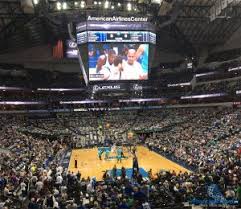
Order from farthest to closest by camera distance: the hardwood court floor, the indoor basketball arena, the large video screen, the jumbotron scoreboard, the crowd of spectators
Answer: the large video screen, the hardwood court floor, the jumbotron scoreboard, the indoor basketball arena, the crowd of spectators

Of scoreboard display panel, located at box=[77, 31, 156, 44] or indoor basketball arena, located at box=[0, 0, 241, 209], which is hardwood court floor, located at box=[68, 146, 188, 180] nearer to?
indoor basketball arena, located at box=[0, 0, 241, 209]

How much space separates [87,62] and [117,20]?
12.6 ft

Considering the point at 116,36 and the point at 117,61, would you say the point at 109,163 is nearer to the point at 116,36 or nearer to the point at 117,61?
the point at 117,61

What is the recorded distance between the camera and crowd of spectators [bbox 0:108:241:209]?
44.6 ft

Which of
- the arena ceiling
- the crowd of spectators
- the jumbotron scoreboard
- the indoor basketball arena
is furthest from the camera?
the arena ceiling

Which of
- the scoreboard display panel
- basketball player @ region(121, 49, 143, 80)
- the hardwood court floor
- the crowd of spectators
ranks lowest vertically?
the hardwood court floor

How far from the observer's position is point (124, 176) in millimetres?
17375

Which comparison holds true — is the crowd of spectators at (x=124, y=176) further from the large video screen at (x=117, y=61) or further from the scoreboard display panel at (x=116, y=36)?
the scoreboard display panel at (x=116, y=36)

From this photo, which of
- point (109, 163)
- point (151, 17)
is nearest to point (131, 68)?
point (151, 17)

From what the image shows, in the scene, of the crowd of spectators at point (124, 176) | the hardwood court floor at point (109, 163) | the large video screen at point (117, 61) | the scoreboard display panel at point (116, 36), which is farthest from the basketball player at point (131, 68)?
the crowd of spectators at point (124, 176)

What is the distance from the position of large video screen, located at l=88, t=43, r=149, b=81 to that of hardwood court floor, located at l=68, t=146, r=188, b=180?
6962 millimetres

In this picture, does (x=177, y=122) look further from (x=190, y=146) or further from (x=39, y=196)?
(x=39, y=196)

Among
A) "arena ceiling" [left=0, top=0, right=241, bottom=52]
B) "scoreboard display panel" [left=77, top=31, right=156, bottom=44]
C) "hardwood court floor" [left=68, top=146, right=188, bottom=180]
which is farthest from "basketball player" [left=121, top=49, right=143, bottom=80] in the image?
"hardwood court floor" [left=68, top=146, right=188, bottom=180]

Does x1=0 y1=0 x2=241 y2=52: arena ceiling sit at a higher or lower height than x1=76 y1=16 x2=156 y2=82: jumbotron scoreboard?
higher
